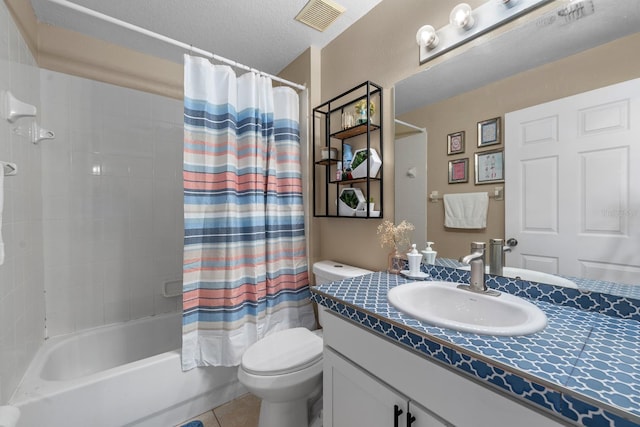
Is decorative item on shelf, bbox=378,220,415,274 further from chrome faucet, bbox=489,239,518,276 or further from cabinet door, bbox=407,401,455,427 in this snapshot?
cabinet door, bbox=407,401,455,427

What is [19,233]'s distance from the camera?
1333 mm

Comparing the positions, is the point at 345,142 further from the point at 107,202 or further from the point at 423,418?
the point at 107,202

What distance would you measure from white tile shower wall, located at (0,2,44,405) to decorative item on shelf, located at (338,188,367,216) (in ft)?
5.13

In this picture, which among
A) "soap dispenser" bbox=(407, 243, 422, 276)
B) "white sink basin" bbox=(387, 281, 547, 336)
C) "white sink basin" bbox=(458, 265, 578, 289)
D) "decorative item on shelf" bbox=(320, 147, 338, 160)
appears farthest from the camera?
"decorative item on shelf" bbox=(320, 147, 338, 160)

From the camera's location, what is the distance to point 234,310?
1523 millimetres

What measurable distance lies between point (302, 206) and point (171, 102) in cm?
133

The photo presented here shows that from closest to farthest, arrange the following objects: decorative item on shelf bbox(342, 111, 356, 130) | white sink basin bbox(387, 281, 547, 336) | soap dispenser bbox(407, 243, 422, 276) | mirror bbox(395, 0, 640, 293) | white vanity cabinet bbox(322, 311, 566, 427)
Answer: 1. white vanity cabinet bbox(322, 311, 566, 427)
2. white sink basin bbox(387, 281, 547, 336)
3. mirror bbox(395, 0, 640, 293)
4. soap dispenser bbox(407, 243, 422, 276)
5. decorative item on shelf bbox(342, 111, 356, 130)

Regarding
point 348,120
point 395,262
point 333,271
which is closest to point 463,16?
point 348,120

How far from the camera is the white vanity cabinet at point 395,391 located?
63 cm

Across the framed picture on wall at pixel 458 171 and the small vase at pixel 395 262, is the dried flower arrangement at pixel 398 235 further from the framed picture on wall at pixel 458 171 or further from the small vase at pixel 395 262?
the framed picture on wall at pixel 458 171

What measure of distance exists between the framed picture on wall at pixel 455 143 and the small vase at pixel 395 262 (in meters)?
0.54

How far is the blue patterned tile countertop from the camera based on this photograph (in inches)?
19.7

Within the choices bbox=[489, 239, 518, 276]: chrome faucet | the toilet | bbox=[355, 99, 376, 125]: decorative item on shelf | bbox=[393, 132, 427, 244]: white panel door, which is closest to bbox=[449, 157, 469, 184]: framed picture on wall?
bbox=[393, 132, 427, 244]: white panel door

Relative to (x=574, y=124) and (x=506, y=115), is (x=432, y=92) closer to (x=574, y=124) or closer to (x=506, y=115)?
(x=506, y=115)
